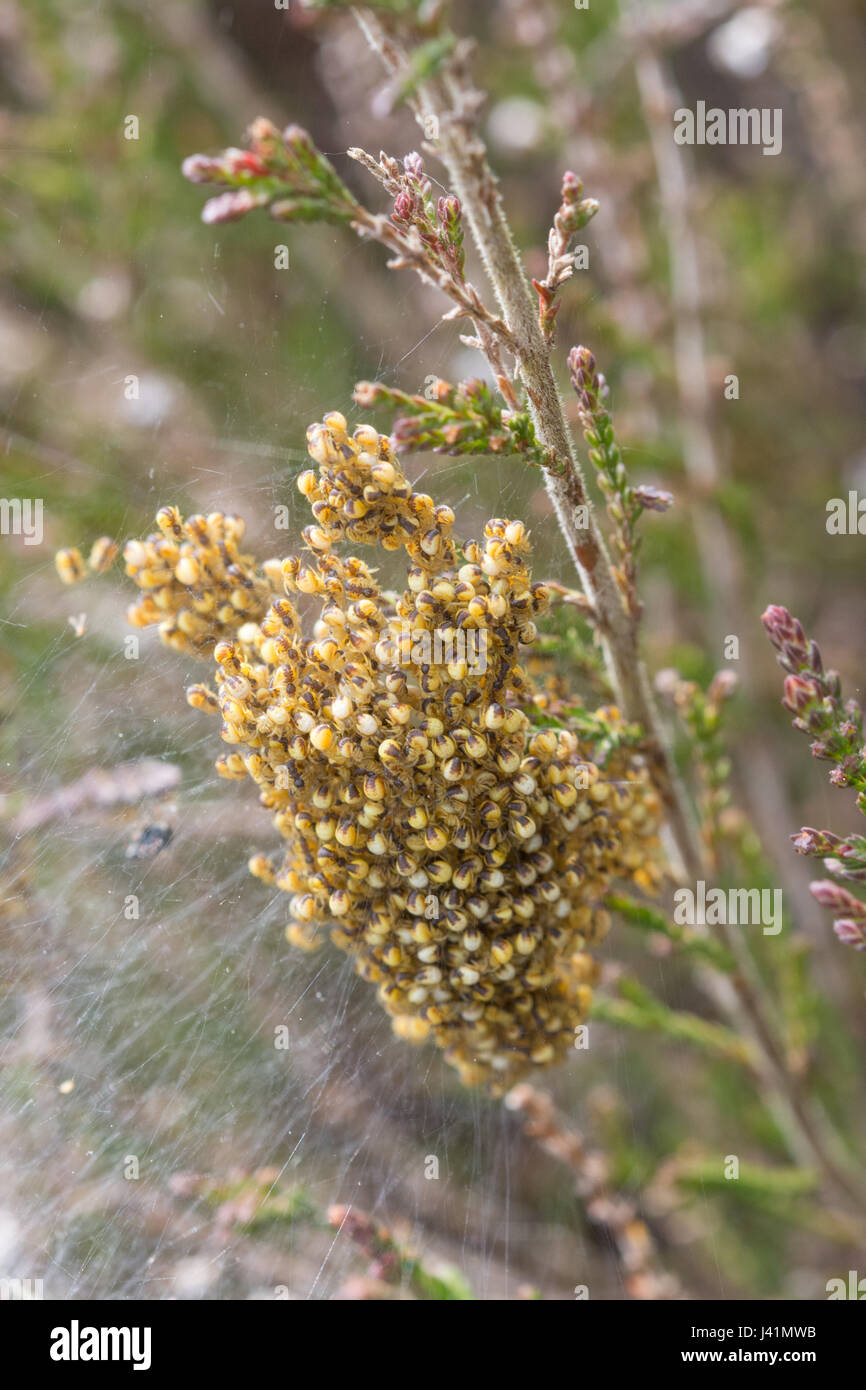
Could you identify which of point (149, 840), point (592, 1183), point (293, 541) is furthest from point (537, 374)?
point (592, 1183)

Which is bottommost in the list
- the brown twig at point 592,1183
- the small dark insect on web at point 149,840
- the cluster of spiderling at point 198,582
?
the brown twig at point 592,1183

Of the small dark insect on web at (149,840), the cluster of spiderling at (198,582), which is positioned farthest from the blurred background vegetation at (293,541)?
the cluster of spiderling at (198,582)

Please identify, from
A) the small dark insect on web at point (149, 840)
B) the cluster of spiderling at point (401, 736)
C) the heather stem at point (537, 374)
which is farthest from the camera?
the small dark insect on web at point (149, 840)

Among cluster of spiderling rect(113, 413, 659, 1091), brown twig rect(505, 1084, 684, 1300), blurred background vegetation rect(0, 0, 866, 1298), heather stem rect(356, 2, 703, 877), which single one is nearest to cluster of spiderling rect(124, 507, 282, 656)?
cluster of spiderling rect(113, 413, 659, 1091)

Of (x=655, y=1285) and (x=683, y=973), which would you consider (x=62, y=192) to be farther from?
(x=655, y=1285)

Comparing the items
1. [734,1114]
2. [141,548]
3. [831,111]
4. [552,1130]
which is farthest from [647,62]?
[734,1114]

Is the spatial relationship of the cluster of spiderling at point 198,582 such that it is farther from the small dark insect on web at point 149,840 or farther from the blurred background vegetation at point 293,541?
the small dark insect on web at point 149,840

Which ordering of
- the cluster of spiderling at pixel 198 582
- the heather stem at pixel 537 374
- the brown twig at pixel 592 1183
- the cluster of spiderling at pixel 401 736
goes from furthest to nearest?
the brown twig at pixel 592 1183 → the cluster of spiderling at pixel 198 582 → the cluster of spiderling at pixel 401 736 → the heather stem at pixel 537 374
